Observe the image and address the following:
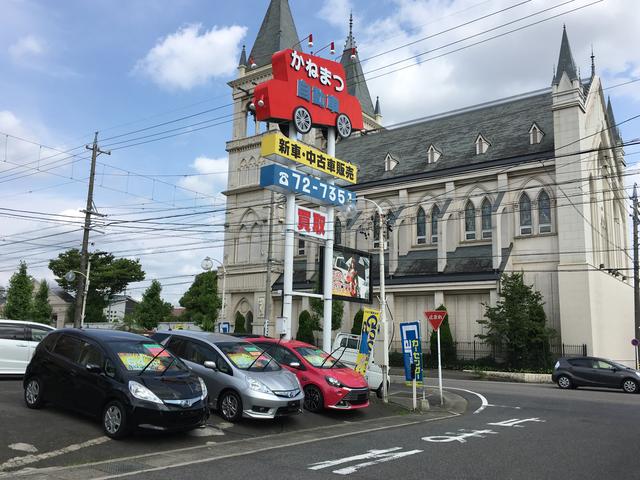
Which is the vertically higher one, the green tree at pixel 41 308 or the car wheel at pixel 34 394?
the green tree at pixel 41 308

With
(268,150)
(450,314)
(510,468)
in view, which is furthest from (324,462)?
(450,314)

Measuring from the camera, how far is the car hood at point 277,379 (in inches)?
447

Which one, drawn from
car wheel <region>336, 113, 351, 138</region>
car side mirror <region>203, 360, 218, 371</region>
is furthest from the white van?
car wheel <region>336, 113, 351, 138</region>

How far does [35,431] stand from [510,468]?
7.50 meters

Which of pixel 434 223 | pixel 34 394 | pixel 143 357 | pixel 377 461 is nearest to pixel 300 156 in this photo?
pixel 143 357

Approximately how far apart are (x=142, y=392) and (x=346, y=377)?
593cm

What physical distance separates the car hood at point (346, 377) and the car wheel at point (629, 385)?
48.1 feet

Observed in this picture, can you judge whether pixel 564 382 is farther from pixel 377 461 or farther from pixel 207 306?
pixel 207 306

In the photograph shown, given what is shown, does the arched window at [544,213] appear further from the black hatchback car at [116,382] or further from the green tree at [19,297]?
the green tree at [19,297]

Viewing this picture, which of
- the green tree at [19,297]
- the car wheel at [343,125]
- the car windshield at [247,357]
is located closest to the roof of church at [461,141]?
the car wheel at [343,125]

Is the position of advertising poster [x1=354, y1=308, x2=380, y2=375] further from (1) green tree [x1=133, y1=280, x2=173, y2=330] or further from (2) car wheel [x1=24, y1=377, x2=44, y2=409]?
(1) green tree [x1=133, y1=280, x2=173, y2=330]

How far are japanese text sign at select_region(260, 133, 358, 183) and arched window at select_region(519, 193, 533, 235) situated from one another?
18.0 metres

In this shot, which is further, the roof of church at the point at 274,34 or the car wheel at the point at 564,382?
the roof of church at the point at 274,34

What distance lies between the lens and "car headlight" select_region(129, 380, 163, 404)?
9.06 meters
